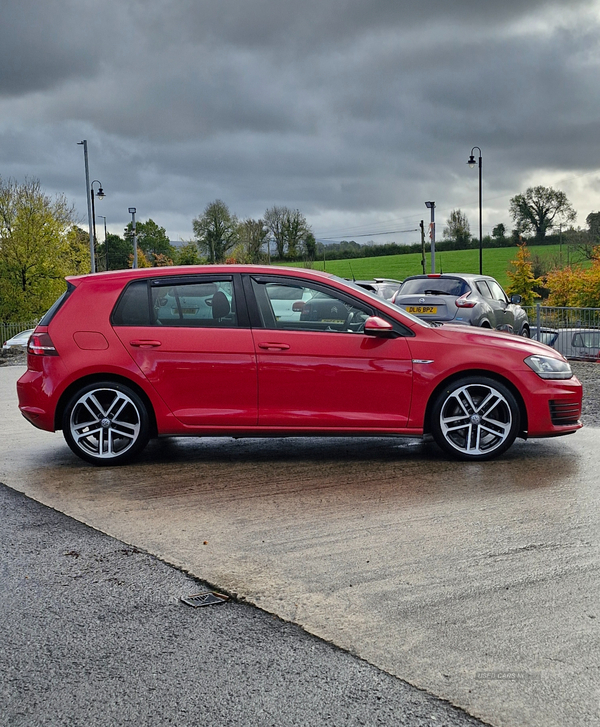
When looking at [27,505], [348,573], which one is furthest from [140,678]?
[27,505]

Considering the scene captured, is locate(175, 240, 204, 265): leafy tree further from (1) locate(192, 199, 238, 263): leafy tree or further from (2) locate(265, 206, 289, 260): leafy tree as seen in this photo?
(2) locate(265, 206, 289, 260): leafy tree

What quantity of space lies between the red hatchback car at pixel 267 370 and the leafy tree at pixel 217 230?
79058mm

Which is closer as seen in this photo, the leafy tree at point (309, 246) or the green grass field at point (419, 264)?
the leafy tree at point (309, 246)

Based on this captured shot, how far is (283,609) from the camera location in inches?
147

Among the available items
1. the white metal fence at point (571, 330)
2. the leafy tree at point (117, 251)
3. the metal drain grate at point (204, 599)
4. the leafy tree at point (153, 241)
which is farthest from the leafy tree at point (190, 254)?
the metal drain grate at point (204, 599)

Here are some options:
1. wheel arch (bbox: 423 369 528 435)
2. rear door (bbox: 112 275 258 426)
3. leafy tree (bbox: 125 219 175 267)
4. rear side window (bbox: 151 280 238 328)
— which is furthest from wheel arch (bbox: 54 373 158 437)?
leafy tree (bbox: 125 219 175 267)

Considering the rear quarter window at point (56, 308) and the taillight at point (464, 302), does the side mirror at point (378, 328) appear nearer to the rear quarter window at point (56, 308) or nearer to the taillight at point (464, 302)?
the rear quarter window at point (56, 308)

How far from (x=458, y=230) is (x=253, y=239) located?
→ 97.1ft

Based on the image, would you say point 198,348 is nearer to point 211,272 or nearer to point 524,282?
point 211,272

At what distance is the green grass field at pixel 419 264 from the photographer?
283ft

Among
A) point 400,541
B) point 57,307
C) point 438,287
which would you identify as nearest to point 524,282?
point 438,287

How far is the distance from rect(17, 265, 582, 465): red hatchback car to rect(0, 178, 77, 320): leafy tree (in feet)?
148

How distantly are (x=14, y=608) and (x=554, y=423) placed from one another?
4761 mm

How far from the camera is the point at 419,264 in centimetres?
9625
